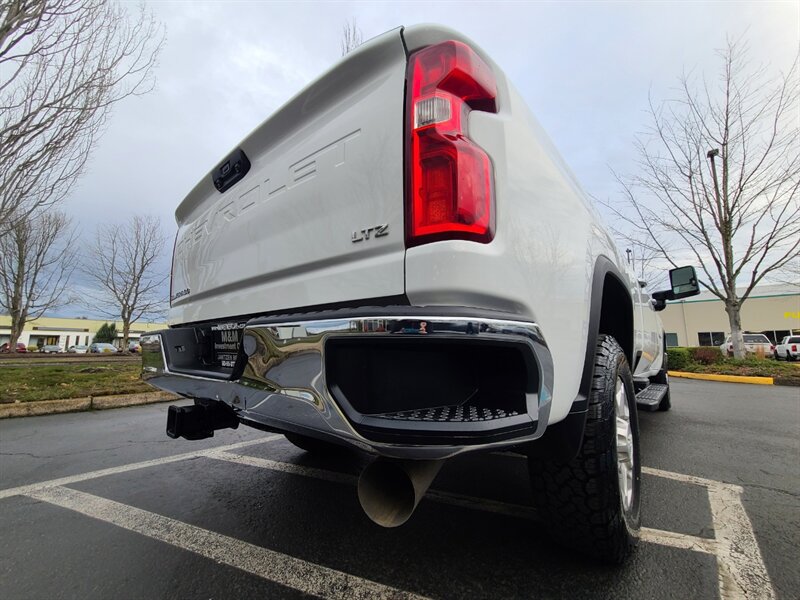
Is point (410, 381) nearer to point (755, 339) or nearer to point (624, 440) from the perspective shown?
point (624, 440)

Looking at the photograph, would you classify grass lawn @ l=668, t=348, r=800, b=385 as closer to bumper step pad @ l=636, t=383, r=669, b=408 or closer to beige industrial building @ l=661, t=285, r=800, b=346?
bumper step pad @ l=636, t=383, r=669, b=408

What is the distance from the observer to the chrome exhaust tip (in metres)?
1.30

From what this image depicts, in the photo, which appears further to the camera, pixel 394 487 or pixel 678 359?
pixel 678 359

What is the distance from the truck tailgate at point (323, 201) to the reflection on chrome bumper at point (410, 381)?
183 millimetres

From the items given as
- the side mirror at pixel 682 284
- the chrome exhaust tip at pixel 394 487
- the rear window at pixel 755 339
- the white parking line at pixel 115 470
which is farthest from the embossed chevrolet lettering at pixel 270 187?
the rear window at pixel 755 339

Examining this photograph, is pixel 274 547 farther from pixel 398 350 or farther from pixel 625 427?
pixel 625 427

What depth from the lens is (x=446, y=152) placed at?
4.03ft

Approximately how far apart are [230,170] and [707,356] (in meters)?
16.7

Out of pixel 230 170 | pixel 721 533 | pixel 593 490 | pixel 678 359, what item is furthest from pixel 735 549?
pixel 678 359

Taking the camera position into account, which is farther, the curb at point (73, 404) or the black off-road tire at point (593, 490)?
the curb at point (73, 404)

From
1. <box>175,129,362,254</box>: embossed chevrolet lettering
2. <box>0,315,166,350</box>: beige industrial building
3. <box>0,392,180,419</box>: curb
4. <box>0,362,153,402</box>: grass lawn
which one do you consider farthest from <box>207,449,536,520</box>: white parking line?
<box>0,315,166,350</box>: beige industrial building

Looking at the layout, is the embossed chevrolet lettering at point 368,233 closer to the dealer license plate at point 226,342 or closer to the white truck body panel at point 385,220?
the white truck body panel at point 385,220

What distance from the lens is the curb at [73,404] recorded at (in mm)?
5543

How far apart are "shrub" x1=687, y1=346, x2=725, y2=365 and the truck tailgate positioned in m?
16.4
